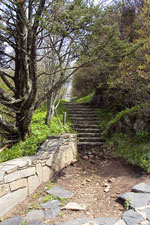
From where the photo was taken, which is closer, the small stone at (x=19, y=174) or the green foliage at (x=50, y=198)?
the small stone at (x=19, y=174)

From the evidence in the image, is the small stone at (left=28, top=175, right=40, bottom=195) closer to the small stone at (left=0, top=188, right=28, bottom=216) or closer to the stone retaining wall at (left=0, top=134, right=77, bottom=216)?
the stone retaining wall at (left=0, top=134, right=77, bottom=216)

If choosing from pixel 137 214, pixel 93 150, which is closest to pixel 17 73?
pixel 93 150

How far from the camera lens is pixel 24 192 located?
3.40 meters

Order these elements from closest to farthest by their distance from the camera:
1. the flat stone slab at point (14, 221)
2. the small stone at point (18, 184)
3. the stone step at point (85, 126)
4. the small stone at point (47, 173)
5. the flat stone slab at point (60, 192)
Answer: the flat stone slab at point (14, 221)
the small stone at point (18, 184)
the flat stone slab at point (60, 192)
the small stone at point (47, 173)
the stone step at point (85, 126)

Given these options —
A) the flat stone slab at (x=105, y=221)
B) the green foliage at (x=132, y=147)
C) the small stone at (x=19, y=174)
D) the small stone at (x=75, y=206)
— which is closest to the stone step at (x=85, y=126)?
the green foliage at (x=132, y=147)

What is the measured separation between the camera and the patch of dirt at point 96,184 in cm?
289

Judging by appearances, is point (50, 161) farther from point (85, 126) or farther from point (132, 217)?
point (85, 126)

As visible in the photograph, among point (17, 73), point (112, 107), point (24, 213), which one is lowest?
point (24, 213)

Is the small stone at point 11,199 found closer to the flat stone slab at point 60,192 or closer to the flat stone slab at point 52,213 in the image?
the flat stone slab at point 60,192

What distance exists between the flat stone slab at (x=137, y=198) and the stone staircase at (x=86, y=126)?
307 cm

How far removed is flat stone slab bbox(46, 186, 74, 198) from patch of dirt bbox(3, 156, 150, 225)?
12 cm

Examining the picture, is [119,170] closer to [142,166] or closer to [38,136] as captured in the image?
[142,166]

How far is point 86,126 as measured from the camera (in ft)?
25.1

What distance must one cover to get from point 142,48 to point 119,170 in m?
3.62
